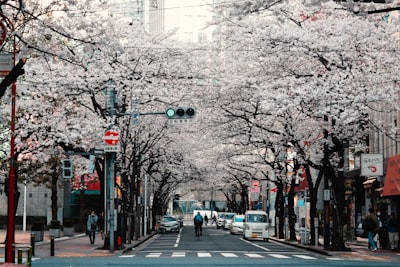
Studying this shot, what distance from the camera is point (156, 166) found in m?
63.1

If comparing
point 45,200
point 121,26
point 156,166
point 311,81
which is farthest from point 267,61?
point 45,200

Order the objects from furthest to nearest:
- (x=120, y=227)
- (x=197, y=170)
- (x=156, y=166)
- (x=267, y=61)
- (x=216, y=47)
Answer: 1. (x=197, y=170)
2. (x=156, y=166)
3. (x=216, y=47)
4. (x=120, y=227)
5. (x=267, y=61)

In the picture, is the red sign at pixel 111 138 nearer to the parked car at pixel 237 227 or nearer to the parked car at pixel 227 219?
the parked car at pixel 237 227

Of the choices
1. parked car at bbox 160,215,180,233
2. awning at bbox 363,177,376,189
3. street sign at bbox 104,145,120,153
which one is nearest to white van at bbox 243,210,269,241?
awning at bbox 363,177,376,189

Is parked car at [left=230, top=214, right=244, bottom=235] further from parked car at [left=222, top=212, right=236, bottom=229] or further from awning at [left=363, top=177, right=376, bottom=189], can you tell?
awning at [left=363, top=177, right=376, bottom=189]

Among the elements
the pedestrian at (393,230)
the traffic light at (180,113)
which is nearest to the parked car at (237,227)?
the pedestrian at (393,230)

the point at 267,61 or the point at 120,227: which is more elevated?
the point at 267,61

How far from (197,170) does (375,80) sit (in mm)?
40119

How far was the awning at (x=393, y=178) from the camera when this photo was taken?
116 ft

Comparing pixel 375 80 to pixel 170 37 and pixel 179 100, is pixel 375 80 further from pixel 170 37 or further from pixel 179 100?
pixel 170 37

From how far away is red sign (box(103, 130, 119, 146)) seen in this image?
3095cm

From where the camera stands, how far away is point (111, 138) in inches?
1218

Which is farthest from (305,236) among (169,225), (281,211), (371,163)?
(169,225)

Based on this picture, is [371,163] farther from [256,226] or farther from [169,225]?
[169,225]
